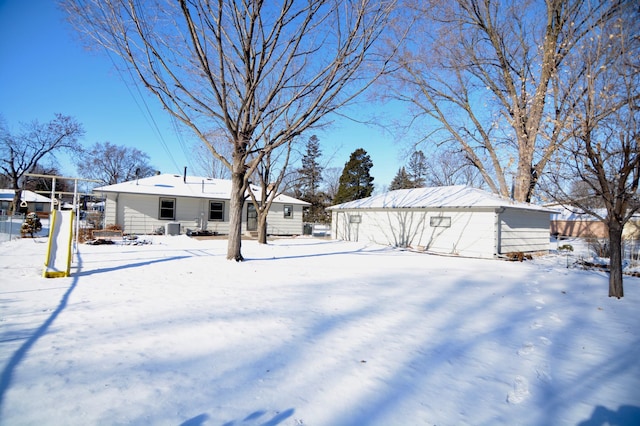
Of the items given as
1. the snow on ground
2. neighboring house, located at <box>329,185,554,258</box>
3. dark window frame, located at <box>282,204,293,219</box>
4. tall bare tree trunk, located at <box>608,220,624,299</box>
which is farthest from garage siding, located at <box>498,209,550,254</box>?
dark window frame, located at <box>282,204,293,219</box>

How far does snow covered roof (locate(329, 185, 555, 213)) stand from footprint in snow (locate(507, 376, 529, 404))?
11552 mm

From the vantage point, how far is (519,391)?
2873mm

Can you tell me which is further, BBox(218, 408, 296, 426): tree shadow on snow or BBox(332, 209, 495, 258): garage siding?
BBox(332, 209, 495, 258): garage siding

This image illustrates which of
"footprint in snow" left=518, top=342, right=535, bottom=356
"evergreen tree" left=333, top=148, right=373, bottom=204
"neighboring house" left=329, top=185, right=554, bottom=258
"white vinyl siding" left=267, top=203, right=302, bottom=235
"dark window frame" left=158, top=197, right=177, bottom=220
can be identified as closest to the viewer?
"footprint in snow" left=518, top=342, right=535, bottom=356

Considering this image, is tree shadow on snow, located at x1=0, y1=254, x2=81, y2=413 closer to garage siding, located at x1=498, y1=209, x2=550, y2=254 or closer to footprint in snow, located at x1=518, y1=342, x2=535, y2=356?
footprint in snow, located at x1=518, y1=342, x2=535, y2=356

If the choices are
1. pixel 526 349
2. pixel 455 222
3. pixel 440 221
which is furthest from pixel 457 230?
pixel 526 349

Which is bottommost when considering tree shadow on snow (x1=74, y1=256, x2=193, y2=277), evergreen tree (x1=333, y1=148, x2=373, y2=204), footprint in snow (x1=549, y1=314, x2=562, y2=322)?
footprint in snow (x1=549, y1=314, x2=562, y2=322)

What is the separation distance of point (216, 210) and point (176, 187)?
2.77 m

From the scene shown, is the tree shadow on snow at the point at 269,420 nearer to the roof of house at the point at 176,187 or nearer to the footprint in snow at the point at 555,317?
the footprint in snow at the point at 555,317

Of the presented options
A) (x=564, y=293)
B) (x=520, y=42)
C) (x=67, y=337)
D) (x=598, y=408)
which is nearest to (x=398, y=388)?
(x=598, y=408)

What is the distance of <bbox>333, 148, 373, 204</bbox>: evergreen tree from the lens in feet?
128

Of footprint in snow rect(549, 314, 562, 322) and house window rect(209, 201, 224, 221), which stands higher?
house window rect(209, 201, 224, 221)

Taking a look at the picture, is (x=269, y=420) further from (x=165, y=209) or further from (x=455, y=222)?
(x=165, y=209)

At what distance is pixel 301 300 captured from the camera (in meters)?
5.32
